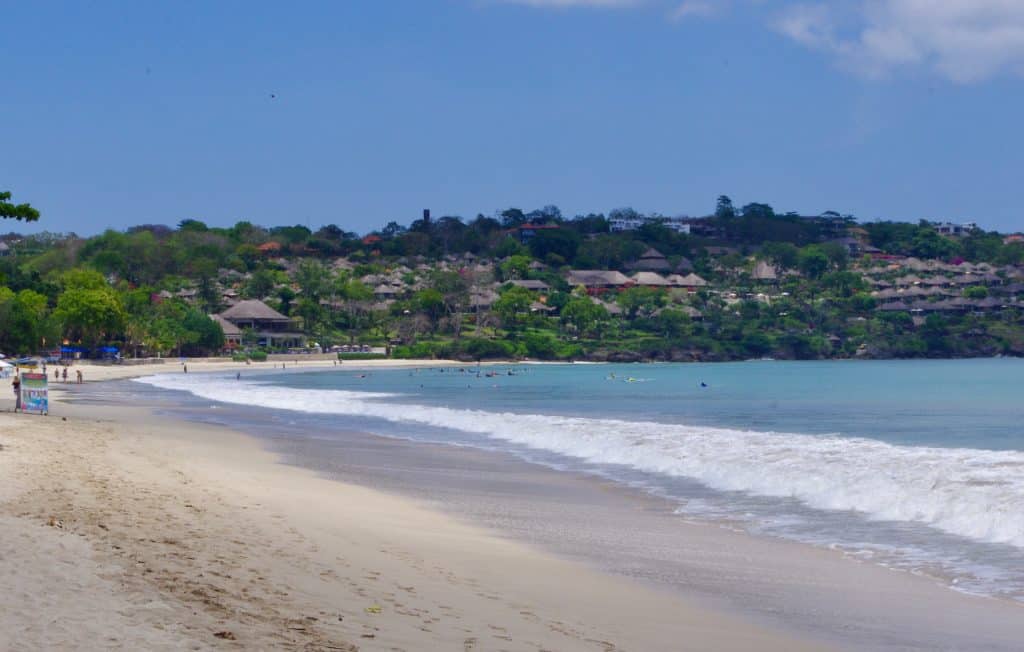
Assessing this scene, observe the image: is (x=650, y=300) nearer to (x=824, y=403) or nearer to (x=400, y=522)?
(x=824, y=403)

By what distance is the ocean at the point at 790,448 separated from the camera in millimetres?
13344

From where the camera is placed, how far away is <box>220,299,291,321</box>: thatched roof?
11375 centimetres

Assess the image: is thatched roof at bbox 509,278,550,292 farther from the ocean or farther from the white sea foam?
the white sea foam

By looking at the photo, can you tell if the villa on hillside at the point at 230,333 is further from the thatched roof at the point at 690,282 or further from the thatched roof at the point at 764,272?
the thatched roof at the point at 764,272

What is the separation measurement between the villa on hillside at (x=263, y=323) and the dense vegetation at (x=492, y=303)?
2.51m

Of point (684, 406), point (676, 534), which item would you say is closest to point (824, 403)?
point (684, 406)

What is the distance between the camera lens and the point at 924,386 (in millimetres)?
63469

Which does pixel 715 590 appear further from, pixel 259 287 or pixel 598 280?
pixel 598 280

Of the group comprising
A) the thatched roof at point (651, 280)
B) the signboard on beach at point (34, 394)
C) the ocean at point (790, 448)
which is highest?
the thatched roof at point (651, 280)

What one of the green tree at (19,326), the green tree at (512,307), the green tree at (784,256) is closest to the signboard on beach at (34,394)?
the green tree at (19,326)

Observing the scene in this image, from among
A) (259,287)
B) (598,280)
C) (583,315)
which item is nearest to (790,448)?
(583,315)

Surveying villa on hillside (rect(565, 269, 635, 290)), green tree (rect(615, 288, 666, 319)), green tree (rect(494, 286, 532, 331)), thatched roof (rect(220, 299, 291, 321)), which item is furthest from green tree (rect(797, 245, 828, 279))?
thatched roof (rect(220, 299, 291, 321))

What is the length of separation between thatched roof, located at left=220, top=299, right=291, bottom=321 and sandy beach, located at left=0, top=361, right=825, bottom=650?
101 m

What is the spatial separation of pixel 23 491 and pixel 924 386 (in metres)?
58.4
